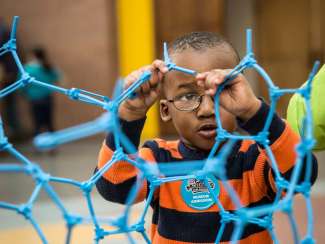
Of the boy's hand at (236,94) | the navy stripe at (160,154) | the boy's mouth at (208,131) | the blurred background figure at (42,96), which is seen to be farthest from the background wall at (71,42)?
the boy's hand at (236,94)

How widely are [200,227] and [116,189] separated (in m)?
0.13

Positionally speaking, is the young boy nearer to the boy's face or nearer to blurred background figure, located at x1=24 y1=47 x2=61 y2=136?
the boy's face

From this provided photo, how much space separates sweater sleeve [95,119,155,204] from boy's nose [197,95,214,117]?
0.08 metres

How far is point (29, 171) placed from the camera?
0.53 m

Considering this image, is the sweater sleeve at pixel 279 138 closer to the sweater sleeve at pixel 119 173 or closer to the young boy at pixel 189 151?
the young boy at pixel 189 151

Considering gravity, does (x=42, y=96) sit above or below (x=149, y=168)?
below

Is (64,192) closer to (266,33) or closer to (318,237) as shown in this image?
(318,237)

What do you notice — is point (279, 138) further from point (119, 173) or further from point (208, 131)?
point (119, 173)

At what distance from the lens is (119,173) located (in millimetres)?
812

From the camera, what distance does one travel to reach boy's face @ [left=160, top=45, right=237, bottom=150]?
79 cm

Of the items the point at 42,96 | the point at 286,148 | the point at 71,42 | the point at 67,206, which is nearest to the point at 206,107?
the point at 286,148

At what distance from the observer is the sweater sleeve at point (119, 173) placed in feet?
2.56

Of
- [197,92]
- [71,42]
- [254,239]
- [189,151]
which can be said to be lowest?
[71,42]

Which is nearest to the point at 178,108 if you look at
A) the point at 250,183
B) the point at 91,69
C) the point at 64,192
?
the point at 250,183
